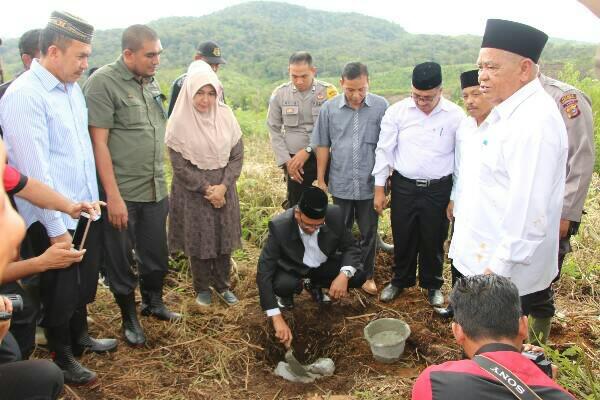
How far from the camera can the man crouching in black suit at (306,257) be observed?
3.37 metres

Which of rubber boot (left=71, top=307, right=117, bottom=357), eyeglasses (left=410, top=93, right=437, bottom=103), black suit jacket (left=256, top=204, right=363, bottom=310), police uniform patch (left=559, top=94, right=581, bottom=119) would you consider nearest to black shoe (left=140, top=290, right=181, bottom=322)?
rubber boot (left=71, top=307, right=117, bottom=357)

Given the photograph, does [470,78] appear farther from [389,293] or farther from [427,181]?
[389,293]

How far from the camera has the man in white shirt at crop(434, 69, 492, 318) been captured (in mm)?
2568

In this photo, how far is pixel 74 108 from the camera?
2768 millimetres

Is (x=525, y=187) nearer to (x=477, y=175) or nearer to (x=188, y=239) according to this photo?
(x=477, y=175)

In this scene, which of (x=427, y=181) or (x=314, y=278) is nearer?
(x=427, y=181)

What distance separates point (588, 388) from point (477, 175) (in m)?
1.26

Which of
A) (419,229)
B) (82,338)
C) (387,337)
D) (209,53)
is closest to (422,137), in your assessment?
(419,229)

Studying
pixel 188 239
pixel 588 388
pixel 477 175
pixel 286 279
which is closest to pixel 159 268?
pixel 188 239

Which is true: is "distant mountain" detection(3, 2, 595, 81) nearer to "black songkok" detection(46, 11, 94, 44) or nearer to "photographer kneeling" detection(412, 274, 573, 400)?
"black songkok" detection(46, 11, 94, 44)

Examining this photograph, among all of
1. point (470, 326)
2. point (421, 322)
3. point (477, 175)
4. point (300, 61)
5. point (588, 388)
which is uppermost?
point (300, 61)

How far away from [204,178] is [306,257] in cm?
97

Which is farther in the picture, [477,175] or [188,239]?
[188,239]

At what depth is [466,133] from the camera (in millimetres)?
3318
